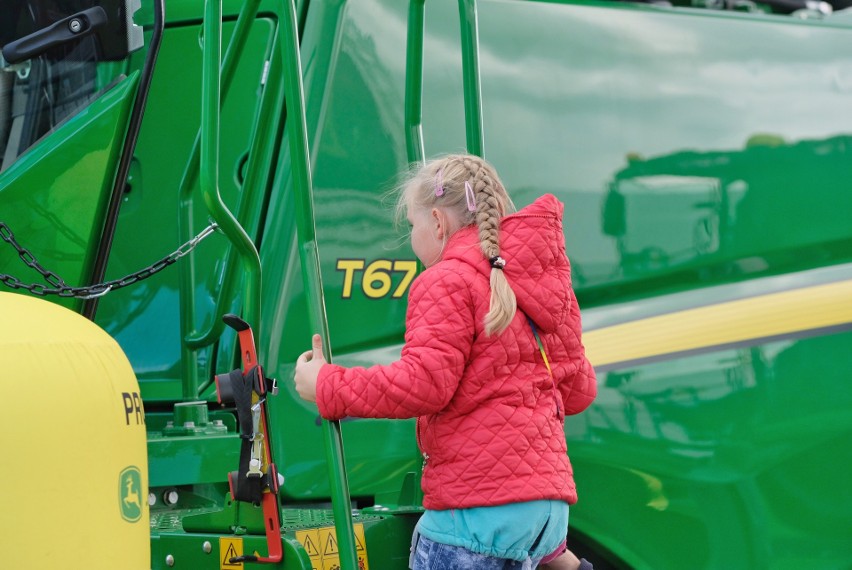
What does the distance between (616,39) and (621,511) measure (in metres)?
1.32

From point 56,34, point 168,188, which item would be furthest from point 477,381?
point 56,34

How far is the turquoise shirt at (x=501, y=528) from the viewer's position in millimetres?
2371

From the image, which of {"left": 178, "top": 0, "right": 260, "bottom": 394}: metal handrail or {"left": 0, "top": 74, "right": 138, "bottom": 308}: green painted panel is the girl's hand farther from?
{"left": 0, "top": 74, "right": 138, "bottom": 308}: green painted panel

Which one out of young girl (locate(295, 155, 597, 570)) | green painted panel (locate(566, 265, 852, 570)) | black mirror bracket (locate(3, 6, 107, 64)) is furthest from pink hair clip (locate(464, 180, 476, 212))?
black mirror bracket (locate(3, 6, 107, 64))

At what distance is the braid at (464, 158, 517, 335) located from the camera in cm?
233

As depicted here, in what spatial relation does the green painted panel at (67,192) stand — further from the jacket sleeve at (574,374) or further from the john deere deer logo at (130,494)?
the jacket sleeve at (574,374)

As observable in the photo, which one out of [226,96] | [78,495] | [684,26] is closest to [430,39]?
[226,96]

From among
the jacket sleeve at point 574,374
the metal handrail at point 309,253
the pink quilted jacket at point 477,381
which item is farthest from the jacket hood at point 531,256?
the metal handrail at point 309,253

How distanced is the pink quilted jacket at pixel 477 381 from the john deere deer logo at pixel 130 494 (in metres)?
0.36

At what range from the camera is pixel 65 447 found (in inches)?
81.4

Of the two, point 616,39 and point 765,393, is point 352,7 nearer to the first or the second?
point 616,39

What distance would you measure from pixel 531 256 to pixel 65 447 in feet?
3.07

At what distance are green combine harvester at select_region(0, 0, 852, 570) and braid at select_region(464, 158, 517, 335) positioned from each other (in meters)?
0.35

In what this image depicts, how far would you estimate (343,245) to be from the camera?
124 inches
